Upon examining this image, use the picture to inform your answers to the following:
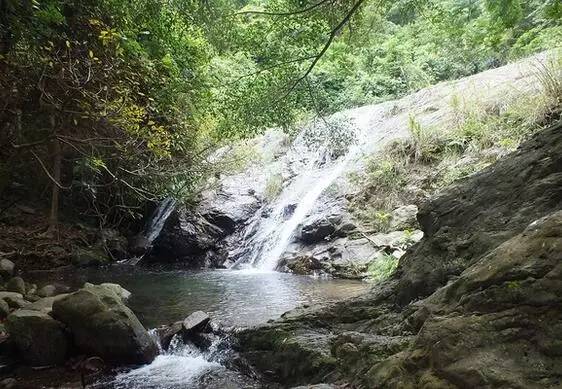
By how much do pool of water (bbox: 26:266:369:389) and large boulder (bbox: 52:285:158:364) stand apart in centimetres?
21

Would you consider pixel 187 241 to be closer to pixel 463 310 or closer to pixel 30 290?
pixel 30 290

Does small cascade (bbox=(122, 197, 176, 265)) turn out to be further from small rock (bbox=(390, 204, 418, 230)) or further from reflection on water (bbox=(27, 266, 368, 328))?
small rock (bbox=(390, 204, 418, 230))

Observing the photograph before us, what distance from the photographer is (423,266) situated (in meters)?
4.13

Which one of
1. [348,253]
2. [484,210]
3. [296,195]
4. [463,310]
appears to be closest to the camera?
[463,310]

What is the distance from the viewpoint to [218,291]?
8.60 metres

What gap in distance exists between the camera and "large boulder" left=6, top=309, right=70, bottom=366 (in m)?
4.98

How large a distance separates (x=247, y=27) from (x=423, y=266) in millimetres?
4029

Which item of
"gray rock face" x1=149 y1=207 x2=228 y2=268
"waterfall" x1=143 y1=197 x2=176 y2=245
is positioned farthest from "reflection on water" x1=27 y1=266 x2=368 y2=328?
"waterfall" x1=143 y1=197 x2=176 y2=245

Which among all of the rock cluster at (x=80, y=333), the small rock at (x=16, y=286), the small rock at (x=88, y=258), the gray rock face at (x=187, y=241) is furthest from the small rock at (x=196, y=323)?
the gray rock face at (x=187, y=241)

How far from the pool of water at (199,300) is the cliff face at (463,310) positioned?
53cm

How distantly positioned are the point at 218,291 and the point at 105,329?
3676 millimetres

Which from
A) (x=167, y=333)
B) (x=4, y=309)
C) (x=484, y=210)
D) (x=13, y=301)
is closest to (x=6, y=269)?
(x=13, y=301)

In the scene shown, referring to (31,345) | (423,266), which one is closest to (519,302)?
(423,266)

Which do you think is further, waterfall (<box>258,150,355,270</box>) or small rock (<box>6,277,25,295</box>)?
waterfall (<box>258,150,355,270</box>)
